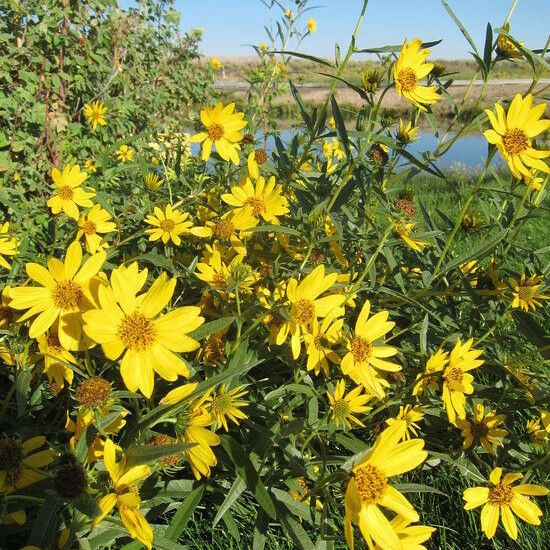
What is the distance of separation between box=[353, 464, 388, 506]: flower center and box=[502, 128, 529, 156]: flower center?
80cm

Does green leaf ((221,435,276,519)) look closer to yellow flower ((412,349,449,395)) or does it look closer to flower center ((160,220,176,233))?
yellow flower ((412,349,449,395))

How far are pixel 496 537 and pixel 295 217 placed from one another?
1007 mm

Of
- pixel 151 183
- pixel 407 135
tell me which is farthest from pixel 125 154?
pixel 407 135

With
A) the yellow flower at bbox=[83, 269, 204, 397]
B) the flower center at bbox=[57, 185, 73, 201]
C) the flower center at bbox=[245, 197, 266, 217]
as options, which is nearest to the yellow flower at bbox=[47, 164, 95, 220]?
the flower center at bbox=[57, 185, 73, 201]

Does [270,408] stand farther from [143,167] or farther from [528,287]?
[143,167]

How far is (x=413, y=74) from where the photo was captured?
3.93 feet

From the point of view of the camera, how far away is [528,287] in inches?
53.0

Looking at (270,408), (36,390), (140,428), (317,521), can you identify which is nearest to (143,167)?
(36,390)

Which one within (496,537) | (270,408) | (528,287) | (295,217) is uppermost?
(295,217)

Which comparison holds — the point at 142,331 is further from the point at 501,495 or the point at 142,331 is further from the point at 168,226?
the point at 501,495

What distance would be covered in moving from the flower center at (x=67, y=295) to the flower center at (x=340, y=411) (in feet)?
2.04

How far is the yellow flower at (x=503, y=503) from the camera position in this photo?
1138 mm

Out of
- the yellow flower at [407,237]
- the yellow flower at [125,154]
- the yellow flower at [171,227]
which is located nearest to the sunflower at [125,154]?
the yellow flower at [125,154]

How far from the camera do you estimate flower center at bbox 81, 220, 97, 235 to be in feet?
4.95
